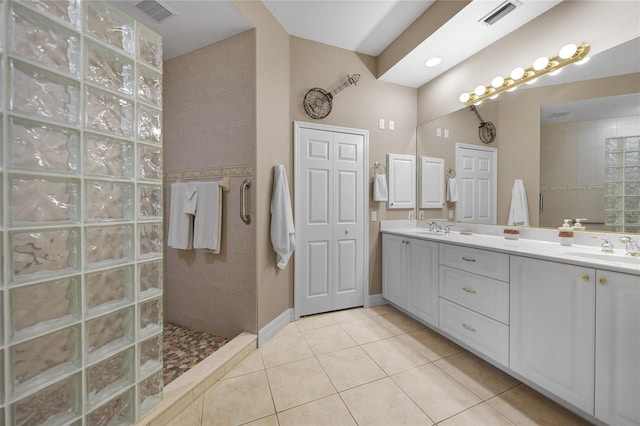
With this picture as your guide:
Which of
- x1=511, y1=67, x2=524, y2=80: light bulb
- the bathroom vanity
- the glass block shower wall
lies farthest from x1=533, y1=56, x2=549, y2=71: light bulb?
the glass block shower wall

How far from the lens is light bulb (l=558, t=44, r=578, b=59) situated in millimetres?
1626

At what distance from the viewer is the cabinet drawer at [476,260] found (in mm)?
1589

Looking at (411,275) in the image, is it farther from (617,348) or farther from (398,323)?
(617,348)

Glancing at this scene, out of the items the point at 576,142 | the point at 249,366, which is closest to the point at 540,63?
the point at 576,142

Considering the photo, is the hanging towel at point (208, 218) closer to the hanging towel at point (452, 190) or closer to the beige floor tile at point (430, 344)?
the beige floor tile at point (430, 344)

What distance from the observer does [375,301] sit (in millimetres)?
2836

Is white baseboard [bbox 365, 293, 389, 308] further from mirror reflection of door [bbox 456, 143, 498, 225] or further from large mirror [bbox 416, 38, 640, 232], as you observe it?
large mirror [bbox 416, 38, 640, 232]

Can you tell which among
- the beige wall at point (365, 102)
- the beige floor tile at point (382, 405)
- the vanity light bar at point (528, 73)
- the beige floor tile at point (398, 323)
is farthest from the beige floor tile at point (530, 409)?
the vanity light bar at point (528, 73)

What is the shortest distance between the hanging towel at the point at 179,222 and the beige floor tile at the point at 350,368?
159 cm

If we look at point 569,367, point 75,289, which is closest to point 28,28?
point 75,289

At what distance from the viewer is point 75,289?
99cm

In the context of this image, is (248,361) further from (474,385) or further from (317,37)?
(317,37)

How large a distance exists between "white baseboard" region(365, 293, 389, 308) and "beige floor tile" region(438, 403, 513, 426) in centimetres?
144

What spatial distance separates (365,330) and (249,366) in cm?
108
